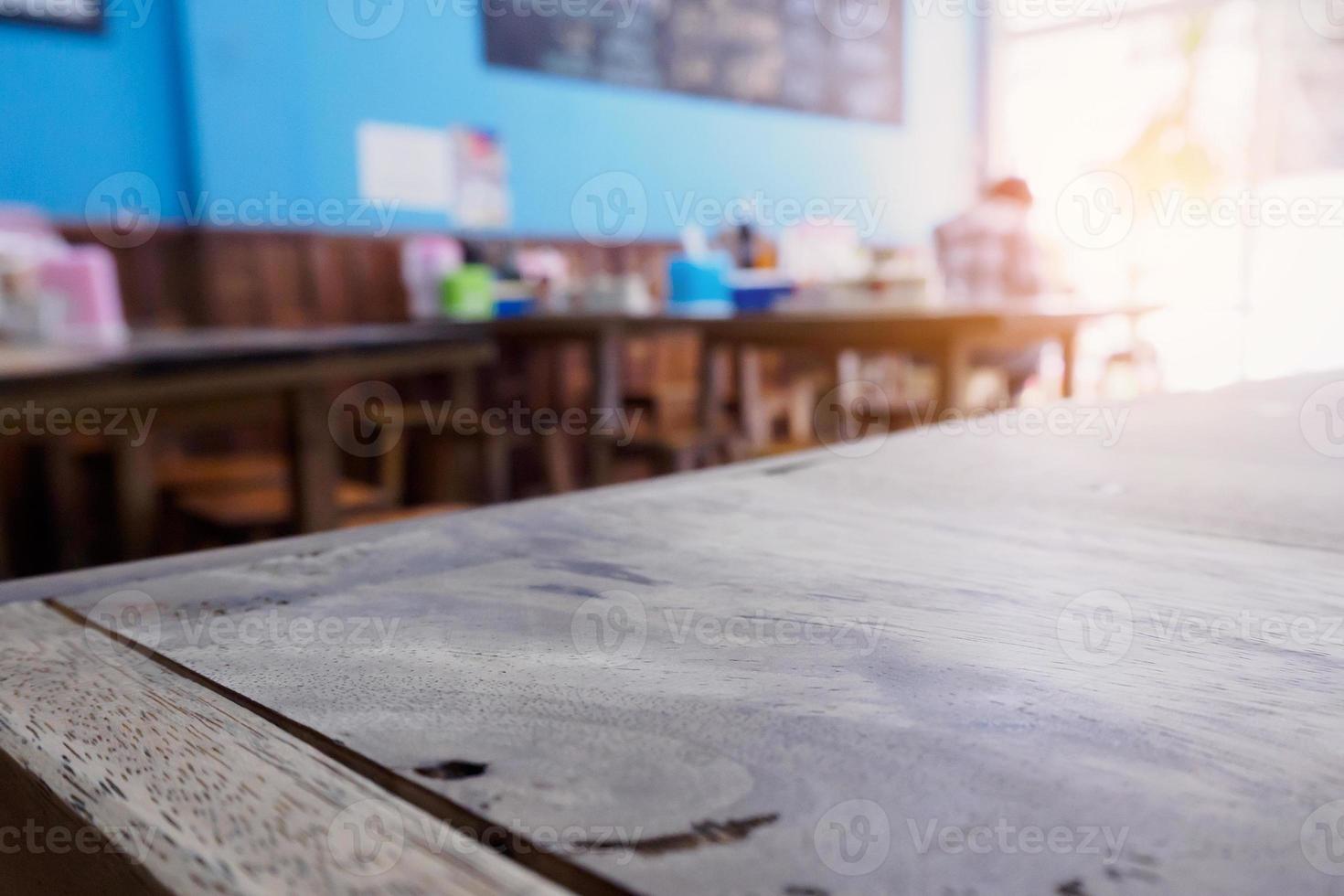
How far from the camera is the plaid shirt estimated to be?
4848mm

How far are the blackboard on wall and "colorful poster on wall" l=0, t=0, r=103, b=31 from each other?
5.04 feet

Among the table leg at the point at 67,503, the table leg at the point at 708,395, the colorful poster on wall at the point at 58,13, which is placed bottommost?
the table leg at the point at 67,503

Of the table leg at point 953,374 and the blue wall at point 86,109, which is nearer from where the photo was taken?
the table leg at point 953,374

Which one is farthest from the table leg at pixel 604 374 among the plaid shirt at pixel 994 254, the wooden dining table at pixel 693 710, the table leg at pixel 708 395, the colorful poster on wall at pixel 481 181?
the wooden dining table at pixel 693 710

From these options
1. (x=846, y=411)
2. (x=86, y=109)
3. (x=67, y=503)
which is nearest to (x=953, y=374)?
(x=846, y=411)

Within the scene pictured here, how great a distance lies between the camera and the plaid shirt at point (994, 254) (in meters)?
4.85

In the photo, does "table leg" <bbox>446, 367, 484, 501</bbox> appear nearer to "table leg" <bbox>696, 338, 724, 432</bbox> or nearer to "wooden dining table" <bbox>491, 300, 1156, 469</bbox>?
"wooden dining table" <bbox>491, 300, 1156, 469</bbox>

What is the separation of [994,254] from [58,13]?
3872mm

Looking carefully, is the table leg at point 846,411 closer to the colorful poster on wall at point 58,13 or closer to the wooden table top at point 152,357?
the wooden table top at point 152,357

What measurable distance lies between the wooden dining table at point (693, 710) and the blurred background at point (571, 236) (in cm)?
85

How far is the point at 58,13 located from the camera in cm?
328

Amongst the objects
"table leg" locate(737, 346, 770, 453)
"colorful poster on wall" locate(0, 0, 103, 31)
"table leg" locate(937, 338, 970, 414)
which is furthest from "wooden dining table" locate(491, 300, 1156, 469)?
"colorful poster on wall" locate(0, 0, 103, 31)

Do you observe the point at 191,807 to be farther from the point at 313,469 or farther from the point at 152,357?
the point at 313,469

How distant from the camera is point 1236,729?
315 millimetres
